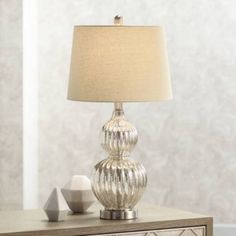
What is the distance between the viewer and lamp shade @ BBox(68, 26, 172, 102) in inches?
97.9

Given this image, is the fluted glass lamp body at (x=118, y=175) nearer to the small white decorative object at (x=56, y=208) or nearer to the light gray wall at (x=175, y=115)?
the small white decorative object at (x=56, y=208)

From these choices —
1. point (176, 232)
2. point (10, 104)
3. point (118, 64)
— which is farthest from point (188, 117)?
point (118, 64)

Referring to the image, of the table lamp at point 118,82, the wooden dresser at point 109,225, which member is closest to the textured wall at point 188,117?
the wooden dresser at point 109,225

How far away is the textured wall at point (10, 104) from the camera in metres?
3.38

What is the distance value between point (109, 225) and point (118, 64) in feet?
1.65

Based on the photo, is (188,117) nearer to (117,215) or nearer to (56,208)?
(117,215)

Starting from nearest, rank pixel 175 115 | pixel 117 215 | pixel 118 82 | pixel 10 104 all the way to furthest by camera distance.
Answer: pixel 118 82
pixel 117 215
pixel 10 104
pixel 175 115

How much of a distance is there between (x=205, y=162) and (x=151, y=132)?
11.7 inches

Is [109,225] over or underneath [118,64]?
underneath

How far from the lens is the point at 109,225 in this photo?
2502 millimetres

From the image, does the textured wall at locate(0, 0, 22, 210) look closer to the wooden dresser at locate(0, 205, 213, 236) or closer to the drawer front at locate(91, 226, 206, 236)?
the wooden dresser at locate(0, 205, 213, 236)

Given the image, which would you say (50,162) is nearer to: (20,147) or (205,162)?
(20,147)

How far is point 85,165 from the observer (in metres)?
3.76

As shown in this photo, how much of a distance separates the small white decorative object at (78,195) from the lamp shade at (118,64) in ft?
1.07
